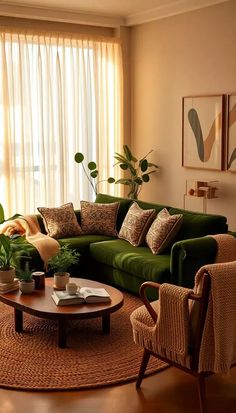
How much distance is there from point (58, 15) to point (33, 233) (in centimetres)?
285

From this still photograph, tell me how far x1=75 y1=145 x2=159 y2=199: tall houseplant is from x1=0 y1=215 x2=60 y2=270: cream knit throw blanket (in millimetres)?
1450

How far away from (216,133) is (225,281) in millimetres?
3505

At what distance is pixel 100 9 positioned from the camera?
22.6 ft

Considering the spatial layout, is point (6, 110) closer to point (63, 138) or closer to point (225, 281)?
point (63, 138)

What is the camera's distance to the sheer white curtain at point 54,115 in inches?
267

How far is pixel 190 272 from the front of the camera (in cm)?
452

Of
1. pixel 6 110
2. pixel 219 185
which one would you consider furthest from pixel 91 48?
pixel 219 185

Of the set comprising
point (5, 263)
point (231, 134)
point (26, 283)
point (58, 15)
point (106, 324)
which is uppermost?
point (58, 15)

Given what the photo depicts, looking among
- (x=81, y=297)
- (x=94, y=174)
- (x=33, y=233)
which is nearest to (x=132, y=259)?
(x=81, y=297)

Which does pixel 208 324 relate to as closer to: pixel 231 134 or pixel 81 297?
pixel 81 297

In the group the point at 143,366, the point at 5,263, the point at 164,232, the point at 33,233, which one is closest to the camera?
the point at 143,366

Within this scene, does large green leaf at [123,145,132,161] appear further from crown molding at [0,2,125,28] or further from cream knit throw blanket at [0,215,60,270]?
cream knit throw blanket at [0,215,60,270]

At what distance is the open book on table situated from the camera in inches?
166

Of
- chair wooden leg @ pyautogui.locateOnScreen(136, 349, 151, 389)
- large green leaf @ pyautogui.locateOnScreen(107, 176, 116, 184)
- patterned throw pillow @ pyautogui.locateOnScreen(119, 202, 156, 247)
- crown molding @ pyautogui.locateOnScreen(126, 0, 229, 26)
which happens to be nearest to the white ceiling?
crown molding @ pyautogui.locateOnScreen(126, 0, 229, 26)
